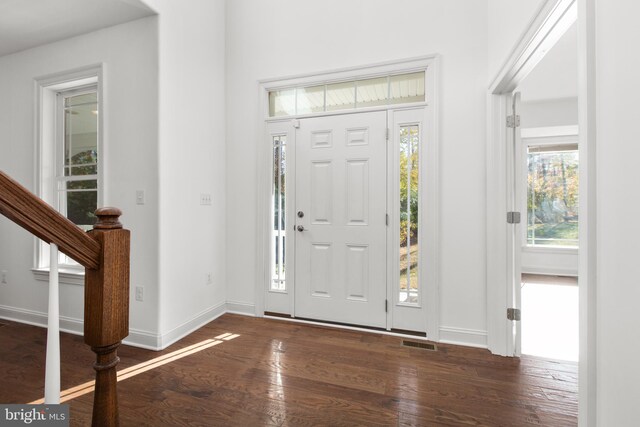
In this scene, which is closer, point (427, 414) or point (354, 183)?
point (427, 414)

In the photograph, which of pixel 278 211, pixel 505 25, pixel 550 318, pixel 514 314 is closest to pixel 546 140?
pixel 550 318

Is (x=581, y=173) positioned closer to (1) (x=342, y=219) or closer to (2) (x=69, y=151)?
(1) (x=342, y=219)

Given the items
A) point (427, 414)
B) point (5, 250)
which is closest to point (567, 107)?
point (427, 414)

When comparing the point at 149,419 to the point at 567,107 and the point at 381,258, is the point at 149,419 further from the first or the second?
the point at 567,107

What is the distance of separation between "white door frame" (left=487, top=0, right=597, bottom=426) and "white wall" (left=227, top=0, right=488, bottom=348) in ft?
0.38

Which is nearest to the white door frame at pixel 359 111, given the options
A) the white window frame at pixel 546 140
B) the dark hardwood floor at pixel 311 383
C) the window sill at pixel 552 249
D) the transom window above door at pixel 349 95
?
the transom window above door at pixel 349 95

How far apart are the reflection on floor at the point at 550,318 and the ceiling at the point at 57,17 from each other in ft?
14.1

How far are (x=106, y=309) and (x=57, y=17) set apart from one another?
3.10 m

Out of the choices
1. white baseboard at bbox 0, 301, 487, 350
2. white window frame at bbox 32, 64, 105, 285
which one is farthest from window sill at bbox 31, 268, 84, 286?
white baseboard at bbox 0, 301, 487, 350

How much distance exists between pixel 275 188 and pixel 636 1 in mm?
2699

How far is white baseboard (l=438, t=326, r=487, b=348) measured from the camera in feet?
8.16

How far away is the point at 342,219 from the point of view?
290 cm

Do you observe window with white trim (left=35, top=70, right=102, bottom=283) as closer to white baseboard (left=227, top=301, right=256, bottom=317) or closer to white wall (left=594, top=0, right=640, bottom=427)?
white baseboard (left=227, top=301, right=256, bottom=317)

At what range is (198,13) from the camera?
9.51 ft
